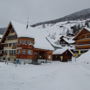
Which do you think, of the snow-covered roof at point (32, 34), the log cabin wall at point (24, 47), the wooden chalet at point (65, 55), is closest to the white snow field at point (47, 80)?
the log cabin wall at point (24, 47)

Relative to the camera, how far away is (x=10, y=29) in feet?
157

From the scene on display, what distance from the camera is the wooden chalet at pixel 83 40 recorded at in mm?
51812

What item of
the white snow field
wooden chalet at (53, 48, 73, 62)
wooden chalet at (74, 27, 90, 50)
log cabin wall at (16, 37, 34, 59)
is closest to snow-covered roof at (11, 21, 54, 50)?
log cabin wall at (16, 37, 34, 59)

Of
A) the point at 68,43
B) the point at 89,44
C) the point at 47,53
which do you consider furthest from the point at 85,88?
the point at 68,43

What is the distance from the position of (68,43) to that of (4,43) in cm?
4073

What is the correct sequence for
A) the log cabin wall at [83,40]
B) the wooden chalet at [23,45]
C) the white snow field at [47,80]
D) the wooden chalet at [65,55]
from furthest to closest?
the wooden chalet at [65,55] → the log cabin wall at [83,40] → the wooden chalet at [23,45] → the white snow field at [47,80]

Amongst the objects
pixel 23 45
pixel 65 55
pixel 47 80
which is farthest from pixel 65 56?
pixel 47 80

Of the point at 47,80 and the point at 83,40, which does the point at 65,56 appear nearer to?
the point at 83,40

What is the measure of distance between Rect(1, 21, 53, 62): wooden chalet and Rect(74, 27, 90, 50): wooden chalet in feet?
39.0

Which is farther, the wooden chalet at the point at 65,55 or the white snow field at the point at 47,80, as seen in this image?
the wooden chalet at the point at 65,55

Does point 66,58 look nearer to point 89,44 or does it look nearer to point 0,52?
point 89,44

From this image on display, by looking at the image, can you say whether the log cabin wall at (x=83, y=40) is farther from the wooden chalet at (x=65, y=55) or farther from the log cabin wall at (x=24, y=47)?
the log cabin wall at (x=24, y=47)

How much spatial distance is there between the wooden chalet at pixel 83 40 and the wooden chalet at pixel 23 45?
11887 mm

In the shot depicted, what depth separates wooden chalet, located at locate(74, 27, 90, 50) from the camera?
51812mm
